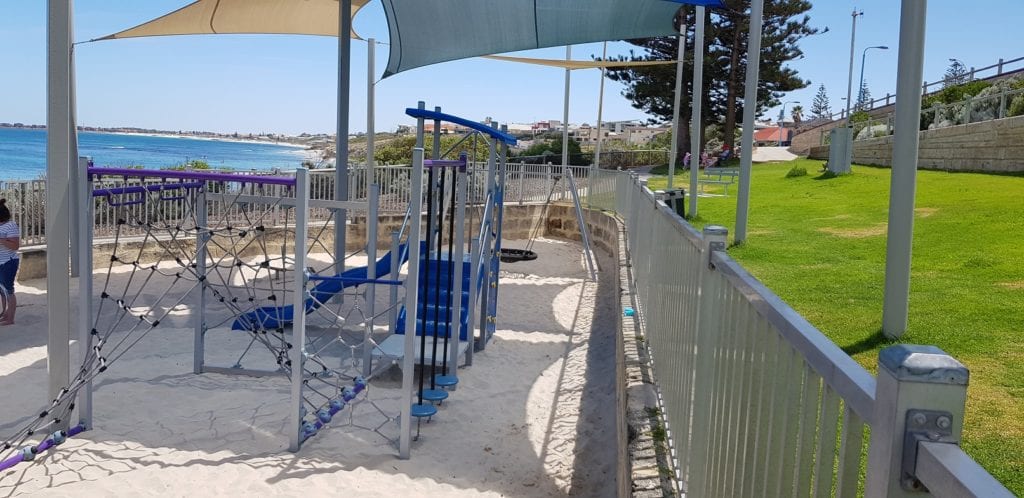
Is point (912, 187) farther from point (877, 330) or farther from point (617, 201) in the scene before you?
point (617, 201)

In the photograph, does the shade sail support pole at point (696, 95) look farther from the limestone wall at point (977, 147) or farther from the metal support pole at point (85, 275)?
the metal support pole at point (85, 275)

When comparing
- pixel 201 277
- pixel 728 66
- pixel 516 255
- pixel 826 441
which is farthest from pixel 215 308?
pixel 728 66

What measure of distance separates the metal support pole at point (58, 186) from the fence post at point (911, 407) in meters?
6.10

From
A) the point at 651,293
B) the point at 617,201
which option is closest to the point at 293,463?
the point at 651,293

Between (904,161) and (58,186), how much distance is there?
243 inches

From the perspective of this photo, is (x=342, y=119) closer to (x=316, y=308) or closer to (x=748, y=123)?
(x=316, y=308)

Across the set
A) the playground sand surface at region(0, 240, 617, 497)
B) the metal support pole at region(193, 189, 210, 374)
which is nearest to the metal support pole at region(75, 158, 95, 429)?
the playground sand surface at region(0, 240, 617, 497)

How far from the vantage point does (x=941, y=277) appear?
748cm

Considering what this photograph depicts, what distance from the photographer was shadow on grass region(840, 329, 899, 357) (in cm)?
552

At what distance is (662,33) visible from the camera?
10352mm

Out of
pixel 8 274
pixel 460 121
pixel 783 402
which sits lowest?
pixel 8 274

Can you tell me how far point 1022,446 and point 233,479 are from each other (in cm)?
452

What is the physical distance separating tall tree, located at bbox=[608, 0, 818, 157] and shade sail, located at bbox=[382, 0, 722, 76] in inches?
1116

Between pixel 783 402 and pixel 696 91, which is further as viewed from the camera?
pixel 696 91
